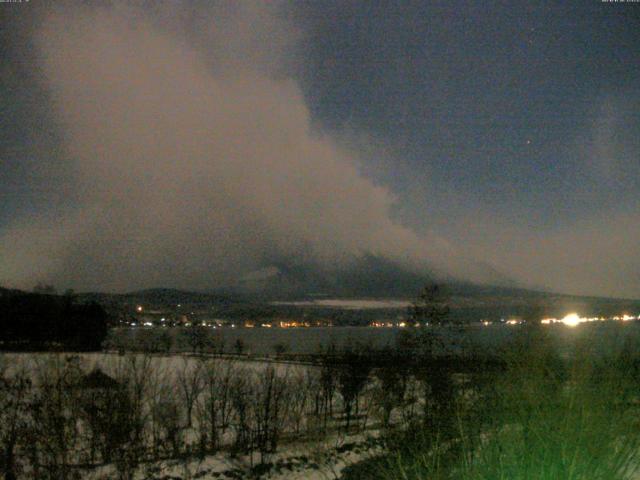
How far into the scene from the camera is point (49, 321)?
5875cm

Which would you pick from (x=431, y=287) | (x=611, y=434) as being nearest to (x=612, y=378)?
(x=611, y=434)

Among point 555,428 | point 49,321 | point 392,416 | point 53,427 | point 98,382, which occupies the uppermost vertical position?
point 555,428

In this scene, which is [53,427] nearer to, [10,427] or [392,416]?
[10,427]

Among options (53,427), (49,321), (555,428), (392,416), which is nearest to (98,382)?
(53,427)

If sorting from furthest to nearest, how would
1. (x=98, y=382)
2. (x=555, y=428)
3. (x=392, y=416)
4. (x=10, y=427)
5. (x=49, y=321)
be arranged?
(x=49, y=321), (x=392, y=416), (x=98, y=382), (x=10, y=427), (x=555, y=428)

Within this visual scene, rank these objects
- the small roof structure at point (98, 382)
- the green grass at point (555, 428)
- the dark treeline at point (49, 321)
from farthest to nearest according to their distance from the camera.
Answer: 1. the dark treeline at point (49, 321)
2. the small roof structure at point (98, 382)
3. the green grass at point (555, 428)

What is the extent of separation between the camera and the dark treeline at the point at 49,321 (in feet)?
188

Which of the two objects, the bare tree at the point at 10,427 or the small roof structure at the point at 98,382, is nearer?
the bare tree at the point at 10,427

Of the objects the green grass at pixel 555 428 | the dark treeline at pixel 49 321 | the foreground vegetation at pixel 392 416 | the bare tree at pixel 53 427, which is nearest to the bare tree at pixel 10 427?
the foreground vegetation at pixel 392 416

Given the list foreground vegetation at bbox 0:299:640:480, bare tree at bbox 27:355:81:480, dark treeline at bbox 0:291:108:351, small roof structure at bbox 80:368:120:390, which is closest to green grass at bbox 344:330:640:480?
foreground vegetation at bbox 0:299:640:480

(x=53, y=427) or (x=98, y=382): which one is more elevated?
(x=98, y=382)

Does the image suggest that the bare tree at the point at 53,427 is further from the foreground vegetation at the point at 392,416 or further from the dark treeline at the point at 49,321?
the dark treeline at the point at 49,321

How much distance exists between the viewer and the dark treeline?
5722cm

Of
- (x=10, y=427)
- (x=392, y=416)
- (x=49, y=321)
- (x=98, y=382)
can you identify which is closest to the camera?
(x=10, y=427)
